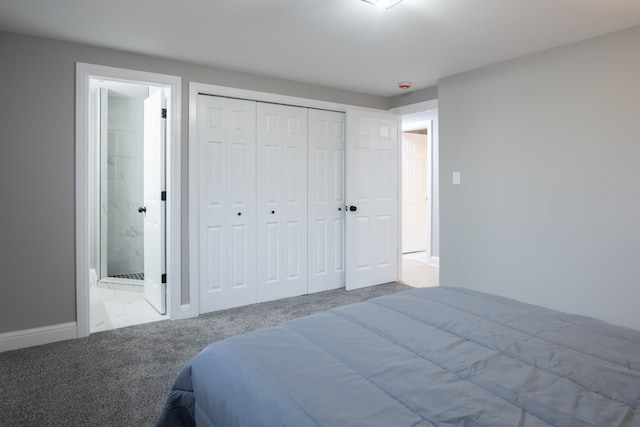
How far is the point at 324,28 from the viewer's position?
2727 millimetres

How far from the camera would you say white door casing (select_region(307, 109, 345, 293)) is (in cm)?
430

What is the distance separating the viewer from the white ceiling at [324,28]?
7.84ft

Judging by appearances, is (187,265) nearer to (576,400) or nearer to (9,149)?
(9,149)

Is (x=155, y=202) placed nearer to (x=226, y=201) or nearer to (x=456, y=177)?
(x=226, y=201)

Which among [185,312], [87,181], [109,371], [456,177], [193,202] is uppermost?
[456,177]

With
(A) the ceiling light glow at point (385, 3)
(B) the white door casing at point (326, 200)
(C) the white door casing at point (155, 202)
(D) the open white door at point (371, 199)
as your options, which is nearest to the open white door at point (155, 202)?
(C) the white door casing at point (155, 202)

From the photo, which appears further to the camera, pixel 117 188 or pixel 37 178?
pixel 117 188

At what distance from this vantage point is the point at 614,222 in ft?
9.26

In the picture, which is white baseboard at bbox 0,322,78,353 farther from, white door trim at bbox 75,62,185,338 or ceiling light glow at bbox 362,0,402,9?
ceiling light glow at bbox 362,0,402,9

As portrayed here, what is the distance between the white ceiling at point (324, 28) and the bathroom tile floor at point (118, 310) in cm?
229

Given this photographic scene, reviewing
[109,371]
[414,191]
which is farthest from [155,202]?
[414,191]

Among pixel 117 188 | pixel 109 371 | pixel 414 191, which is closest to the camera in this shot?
pixel 109 371

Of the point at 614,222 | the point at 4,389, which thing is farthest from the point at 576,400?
the point at 4,389

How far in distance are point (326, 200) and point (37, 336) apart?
285cm
